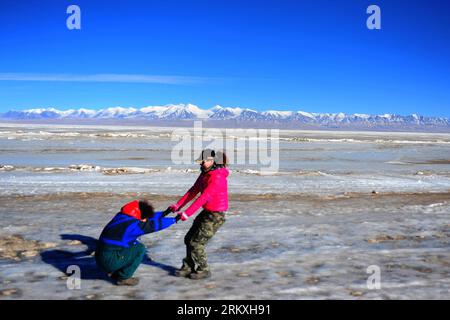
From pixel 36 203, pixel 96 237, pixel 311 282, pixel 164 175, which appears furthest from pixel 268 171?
A: pixel 311 282

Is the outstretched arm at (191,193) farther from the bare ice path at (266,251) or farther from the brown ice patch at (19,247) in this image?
the brown ice patch at (19,247)

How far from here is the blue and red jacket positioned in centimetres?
505

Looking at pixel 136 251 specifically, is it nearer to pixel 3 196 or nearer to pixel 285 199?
pixel 285 199

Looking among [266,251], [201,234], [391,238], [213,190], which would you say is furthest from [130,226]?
[391,238]

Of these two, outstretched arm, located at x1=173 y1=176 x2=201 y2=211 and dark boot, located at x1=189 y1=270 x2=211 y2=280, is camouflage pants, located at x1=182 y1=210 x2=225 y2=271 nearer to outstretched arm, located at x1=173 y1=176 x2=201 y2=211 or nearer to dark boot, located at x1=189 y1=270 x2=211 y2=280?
dark boot, located at x1=189 y1=270 x2=211 y2=280

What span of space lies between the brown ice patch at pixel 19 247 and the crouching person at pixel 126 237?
2312 mm

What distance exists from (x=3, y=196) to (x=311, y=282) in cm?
1027

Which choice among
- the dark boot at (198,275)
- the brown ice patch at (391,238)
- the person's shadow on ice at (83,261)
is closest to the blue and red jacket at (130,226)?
the person's shadow on ice at (83,261)

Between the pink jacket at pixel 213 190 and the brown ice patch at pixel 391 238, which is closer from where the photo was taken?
the pink jacket at pixel 213 190

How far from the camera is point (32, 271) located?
600 cm

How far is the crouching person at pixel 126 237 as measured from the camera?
5070 millimetres

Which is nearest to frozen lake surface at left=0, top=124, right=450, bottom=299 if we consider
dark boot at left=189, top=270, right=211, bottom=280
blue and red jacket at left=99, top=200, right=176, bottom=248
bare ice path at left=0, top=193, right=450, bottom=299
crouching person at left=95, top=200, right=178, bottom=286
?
bare ice path at left=0, top=193, right=450, bottom=299

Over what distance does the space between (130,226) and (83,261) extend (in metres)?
1.93

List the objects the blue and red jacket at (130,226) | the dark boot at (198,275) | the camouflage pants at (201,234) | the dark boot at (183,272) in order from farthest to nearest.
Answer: the dark boot at (183,272) → the dark boot at (198,275) → the camouflage pants at (201,234) → the blue and red jacket at (130,226)
